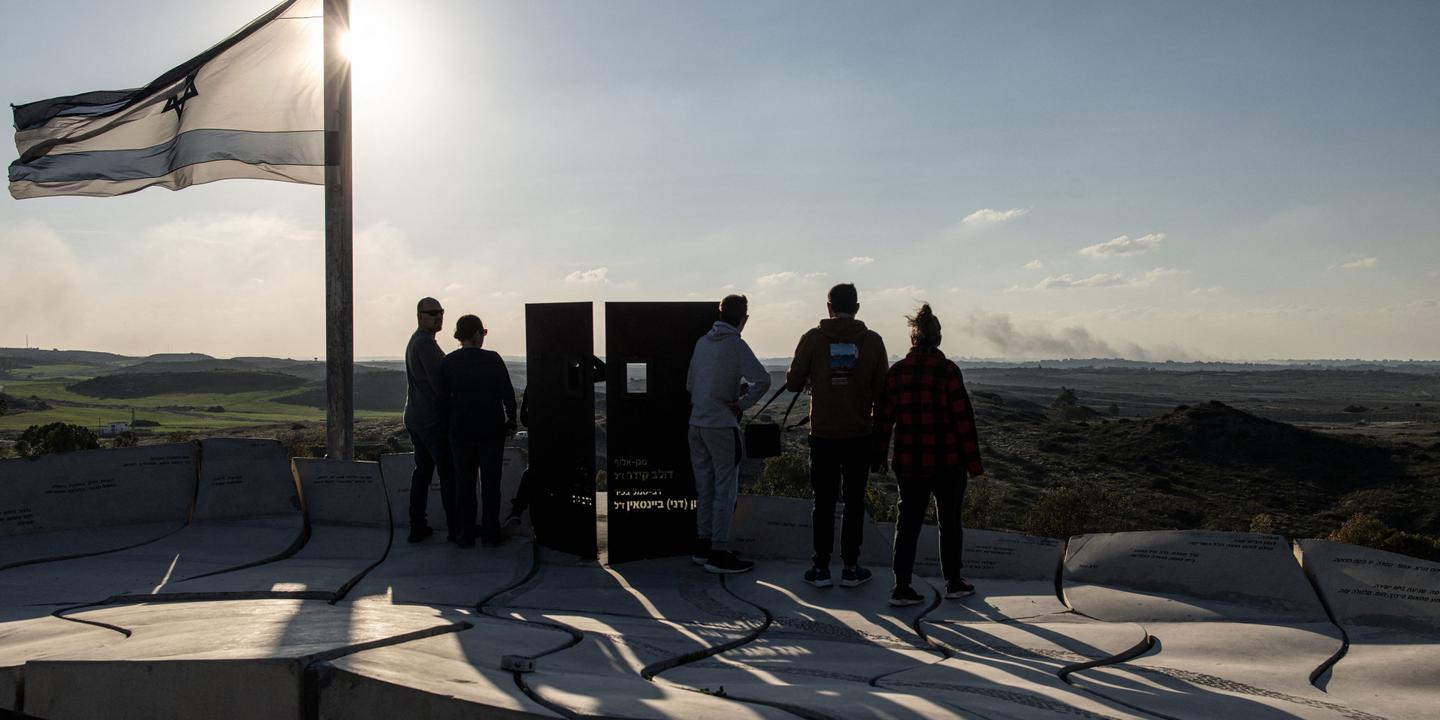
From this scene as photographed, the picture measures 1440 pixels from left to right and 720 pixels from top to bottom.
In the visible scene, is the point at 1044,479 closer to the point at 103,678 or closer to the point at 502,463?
the point at 502,463

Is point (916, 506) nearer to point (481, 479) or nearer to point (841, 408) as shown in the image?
point (841, 408)

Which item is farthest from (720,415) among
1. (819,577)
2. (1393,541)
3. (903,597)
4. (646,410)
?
(1393,541)

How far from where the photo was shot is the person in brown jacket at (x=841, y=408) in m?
6.43

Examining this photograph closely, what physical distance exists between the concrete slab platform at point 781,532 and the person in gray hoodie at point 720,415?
512 mm

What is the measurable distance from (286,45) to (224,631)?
21.9ft

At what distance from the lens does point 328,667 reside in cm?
360

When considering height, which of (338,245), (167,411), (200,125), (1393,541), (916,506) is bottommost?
(167,411)

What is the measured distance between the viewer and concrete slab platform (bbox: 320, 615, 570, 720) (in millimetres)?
3344

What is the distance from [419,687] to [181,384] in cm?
20261

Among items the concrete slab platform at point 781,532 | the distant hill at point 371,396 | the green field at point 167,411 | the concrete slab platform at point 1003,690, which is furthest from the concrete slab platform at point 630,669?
the distant hill at point 371,396

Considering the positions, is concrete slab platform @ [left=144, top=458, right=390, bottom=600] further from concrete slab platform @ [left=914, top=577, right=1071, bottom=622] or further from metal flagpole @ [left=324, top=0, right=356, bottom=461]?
concrete slab platform @ [left=914, top=577, right=1071, bottom=622]

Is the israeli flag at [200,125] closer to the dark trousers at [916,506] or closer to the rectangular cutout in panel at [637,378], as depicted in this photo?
the rectangular cutout in panel at [637,378]

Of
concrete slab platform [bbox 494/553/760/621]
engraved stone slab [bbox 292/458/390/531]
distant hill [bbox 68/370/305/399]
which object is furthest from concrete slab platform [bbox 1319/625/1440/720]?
distant hill [bbox 68/370/305/399]

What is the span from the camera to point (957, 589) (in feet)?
20.6
